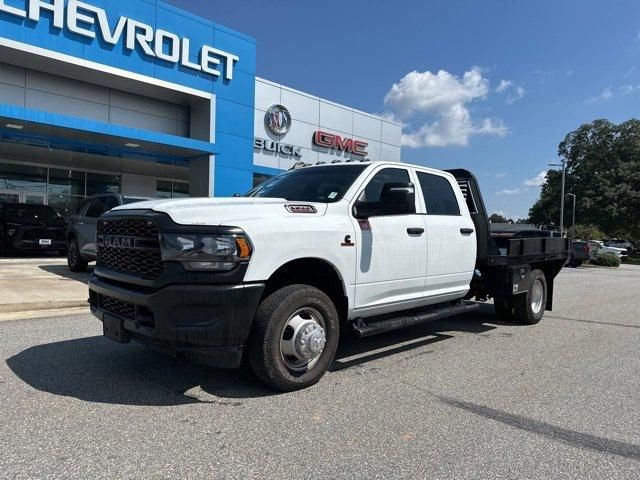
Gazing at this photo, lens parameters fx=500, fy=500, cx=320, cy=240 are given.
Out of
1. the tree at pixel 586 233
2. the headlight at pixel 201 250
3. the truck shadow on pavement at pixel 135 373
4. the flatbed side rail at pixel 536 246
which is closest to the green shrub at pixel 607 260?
the tree at pixel 586 233

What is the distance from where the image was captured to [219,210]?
3.81 meters

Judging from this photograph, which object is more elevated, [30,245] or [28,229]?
[28,229]

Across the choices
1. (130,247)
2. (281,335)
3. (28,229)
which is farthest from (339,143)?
(281,335)

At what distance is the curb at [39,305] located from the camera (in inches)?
279

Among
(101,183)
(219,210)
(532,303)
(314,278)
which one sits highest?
(101,183)

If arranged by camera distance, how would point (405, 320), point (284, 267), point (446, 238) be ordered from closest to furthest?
1. point (284, 267)
2. point (405, 320)
3. point (446, 238)

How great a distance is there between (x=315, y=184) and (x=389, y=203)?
90cm

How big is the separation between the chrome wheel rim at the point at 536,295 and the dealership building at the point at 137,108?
699cm

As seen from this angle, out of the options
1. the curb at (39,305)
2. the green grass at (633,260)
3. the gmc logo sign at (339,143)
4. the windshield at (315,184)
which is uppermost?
the gmc logo sign at (339,143)

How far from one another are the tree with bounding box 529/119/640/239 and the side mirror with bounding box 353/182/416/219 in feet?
156

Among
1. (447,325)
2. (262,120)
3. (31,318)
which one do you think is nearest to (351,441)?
(447,325)

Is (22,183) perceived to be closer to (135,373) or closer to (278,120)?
A: (278,120)

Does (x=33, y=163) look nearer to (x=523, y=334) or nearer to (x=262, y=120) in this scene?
(x=262, y=120)

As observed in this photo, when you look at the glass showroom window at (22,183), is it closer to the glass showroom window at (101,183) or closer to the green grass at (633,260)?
the glass showroom window at (101,183)
